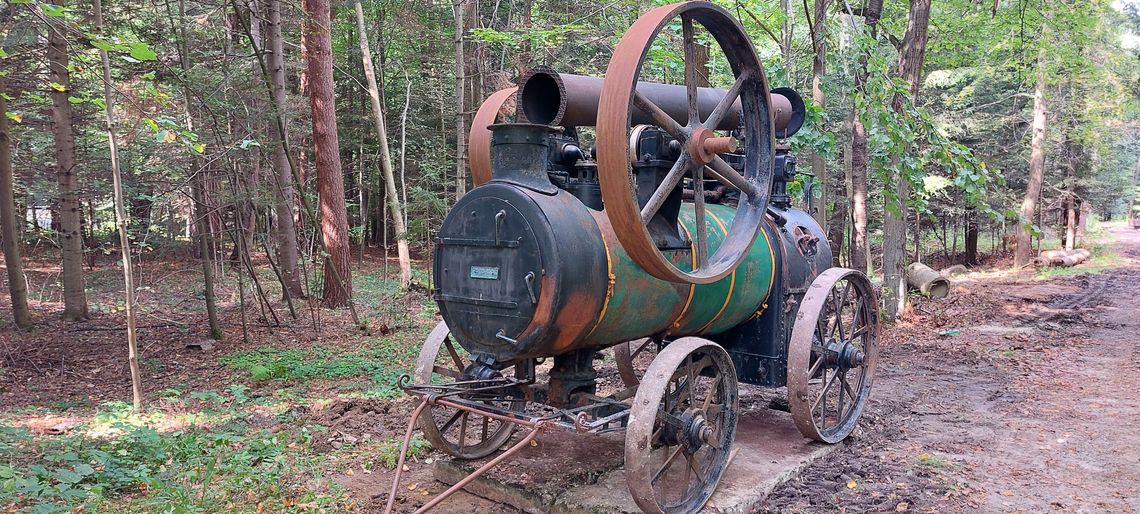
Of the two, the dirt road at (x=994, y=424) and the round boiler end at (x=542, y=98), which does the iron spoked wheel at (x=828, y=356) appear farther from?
the round boiler end at (x=542, y=98)

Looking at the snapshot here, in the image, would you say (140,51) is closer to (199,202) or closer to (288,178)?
(199,202)

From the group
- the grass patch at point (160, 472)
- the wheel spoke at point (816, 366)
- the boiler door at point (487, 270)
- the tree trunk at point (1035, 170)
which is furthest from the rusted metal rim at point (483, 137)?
the tree trunk at point (1035, 170)

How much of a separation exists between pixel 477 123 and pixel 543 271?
1510 millimetres

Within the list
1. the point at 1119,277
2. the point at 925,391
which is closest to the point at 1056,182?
the point at 1119,277

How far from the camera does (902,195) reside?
10.4 meters

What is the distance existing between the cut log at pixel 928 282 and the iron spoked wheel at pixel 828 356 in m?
7.66

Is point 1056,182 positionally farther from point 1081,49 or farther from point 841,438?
point 841,438

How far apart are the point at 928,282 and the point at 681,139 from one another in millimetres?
10782

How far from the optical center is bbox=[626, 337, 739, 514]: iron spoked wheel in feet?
11.9

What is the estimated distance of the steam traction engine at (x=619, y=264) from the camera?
3.59 metres

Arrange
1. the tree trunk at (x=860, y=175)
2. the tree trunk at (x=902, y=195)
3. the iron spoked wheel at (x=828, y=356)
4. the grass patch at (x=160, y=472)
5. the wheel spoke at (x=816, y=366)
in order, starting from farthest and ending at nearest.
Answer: the tree trunk at (x=860, y=175)
the tree trunk at (x=902, y=195)
the wheel spoke at (x=816, y=366)
the iron spoked wheel at (x=828, y=356)
the grass patch at (x=160, y=472)

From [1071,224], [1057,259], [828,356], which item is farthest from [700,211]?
[1071,224]

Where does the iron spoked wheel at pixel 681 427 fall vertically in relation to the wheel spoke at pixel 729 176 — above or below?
below

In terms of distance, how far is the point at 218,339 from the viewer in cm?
873
